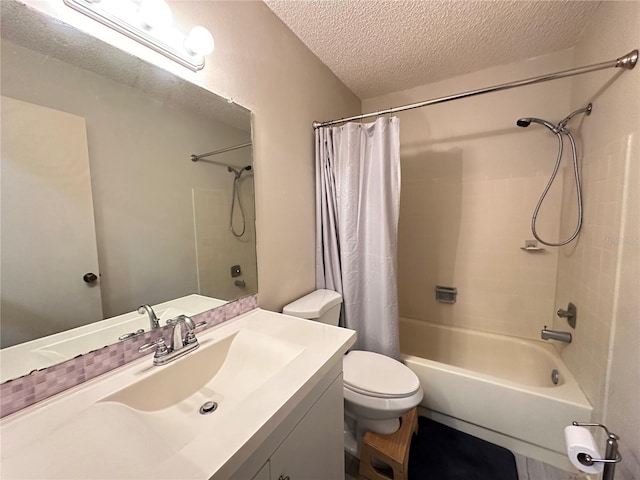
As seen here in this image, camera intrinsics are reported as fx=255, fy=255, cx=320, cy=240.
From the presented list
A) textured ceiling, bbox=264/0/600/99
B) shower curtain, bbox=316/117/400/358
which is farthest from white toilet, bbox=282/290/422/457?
textured ceiling, bbox=264/0/600/99

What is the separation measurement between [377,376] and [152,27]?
1699 millimetres

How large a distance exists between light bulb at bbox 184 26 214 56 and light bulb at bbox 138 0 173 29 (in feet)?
0.26

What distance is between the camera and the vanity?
1.54 feet

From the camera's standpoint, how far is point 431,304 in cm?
218

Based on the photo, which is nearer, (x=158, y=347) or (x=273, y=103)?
(x=158, y=347)

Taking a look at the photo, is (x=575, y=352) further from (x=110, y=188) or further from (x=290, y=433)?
(x=110, y=188)

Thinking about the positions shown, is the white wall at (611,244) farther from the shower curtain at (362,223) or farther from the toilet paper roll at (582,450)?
the shower curtain at (362,223)

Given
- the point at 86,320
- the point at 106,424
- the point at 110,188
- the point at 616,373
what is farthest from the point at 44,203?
the point at 616,373

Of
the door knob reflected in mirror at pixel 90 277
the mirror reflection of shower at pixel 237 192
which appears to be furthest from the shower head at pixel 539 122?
the door knob reflected in mirror at pixel 90 277

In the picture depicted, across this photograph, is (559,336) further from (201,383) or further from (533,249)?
(201,383)

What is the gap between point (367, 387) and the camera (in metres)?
1.25

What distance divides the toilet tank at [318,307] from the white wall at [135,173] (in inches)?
16.7

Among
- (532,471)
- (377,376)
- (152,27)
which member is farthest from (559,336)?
(152,27)

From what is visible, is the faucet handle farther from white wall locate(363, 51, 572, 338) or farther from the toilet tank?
white wall locate(363, 51, 572, 338)
